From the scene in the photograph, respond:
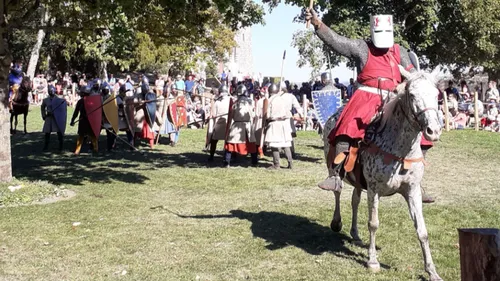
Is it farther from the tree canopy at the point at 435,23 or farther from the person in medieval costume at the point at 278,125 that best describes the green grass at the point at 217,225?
the tree canopy at the point at 435,23

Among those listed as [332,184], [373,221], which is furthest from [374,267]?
[332,184]

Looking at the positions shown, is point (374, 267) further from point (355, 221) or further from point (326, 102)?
point (326, 102)

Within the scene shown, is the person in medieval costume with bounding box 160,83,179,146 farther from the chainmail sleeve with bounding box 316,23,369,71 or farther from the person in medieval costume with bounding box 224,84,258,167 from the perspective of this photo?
the chainmail sleeve with bounding box 316,23,369,71

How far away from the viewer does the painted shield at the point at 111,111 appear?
51.6ft

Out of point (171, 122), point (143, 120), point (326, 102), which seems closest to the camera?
point (326, 102)

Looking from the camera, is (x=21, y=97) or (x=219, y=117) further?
(x=21, y=97)

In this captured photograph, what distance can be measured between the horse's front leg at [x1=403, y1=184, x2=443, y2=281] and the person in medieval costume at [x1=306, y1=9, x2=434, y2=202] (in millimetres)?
807

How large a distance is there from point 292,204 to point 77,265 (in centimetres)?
385

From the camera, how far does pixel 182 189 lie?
36.1 feet

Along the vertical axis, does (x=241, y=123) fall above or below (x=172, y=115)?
below

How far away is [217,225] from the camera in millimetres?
8133

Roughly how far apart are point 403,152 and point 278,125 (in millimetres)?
7597

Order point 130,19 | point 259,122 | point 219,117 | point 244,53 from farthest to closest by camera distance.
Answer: point 244,53 → point 219,117 → point 259,122 → point 130,19

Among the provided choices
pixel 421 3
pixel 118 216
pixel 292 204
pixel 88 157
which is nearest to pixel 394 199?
pixel 292 204
